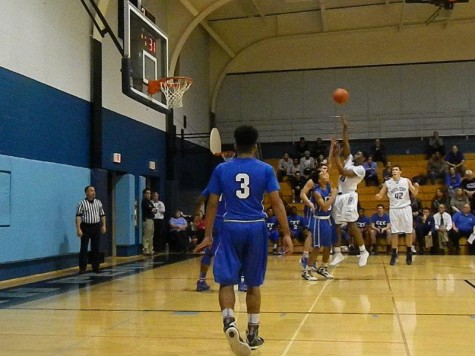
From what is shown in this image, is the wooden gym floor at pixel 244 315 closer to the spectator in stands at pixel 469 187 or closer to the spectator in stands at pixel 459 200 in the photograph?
the spectator in stands at pixel 459 200

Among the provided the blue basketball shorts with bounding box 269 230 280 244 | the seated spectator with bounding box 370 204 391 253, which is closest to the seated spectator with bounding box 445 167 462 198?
the seated spectator with bounding box 370 204 391 253

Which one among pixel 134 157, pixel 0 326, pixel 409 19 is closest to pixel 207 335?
pixel 0 326

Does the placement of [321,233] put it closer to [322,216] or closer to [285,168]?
[322,216]

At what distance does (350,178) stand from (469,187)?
31.6 feet

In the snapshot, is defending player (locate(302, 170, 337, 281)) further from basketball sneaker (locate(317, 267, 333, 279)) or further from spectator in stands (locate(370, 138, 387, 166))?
spectator in stands (locate(370, 138, 387, 166))

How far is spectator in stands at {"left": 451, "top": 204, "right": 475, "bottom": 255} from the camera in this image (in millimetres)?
16547

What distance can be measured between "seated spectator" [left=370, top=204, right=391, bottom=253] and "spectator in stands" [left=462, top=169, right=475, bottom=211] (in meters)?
2.66

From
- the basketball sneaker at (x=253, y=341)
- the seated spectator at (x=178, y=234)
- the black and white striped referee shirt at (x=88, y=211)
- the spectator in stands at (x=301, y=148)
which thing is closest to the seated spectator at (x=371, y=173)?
the spectator in stands at (x=301, y=148)

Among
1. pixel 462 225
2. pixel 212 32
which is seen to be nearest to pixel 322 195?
pixel 462 225

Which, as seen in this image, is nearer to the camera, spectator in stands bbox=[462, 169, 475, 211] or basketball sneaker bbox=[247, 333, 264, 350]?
basketball sneaker bbox=[247, 333, 264, 350]

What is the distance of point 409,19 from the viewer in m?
23.0

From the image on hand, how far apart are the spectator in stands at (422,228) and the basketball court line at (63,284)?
7417 mm

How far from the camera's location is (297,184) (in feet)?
69.8

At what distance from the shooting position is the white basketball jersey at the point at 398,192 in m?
12.0
